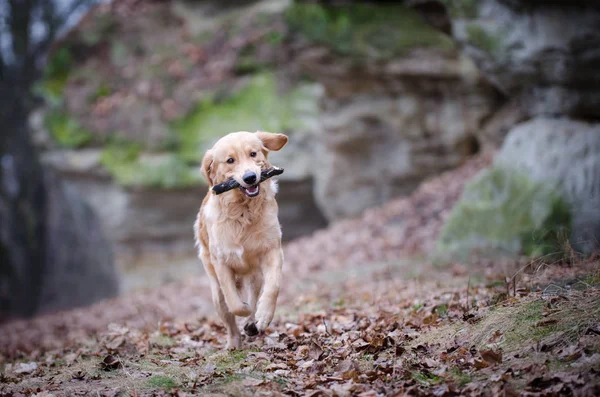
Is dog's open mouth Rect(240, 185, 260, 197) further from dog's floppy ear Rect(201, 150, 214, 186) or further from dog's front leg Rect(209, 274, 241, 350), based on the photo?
dog's front leg Rect(209, 274, 241, 350)

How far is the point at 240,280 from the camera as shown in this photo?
5746 mm

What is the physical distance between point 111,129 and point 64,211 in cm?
444

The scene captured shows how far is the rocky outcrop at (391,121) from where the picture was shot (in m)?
14.2

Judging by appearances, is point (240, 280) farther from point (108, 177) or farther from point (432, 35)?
point (108, 177)

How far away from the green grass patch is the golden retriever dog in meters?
0.88

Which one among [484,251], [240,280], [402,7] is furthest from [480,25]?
[240,280]

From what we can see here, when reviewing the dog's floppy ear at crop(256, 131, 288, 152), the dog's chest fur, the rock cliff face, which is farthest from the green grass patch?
the rock cliff face

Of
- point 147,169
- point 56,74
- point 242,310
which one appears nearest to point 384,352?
point 242,310

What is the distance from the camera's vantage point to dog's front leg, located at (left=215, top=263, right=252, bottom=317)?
536 centimetres

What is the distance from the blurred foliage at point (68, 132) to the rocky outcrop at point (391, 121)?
7.19 meters

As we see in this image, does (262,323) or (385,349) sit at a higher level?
(262,323)

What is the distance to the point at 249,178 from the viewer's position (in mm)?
5137

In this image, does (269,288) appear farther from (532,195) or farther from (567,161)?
(567,161)

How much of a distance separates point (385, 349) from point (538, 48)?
6.56 m
